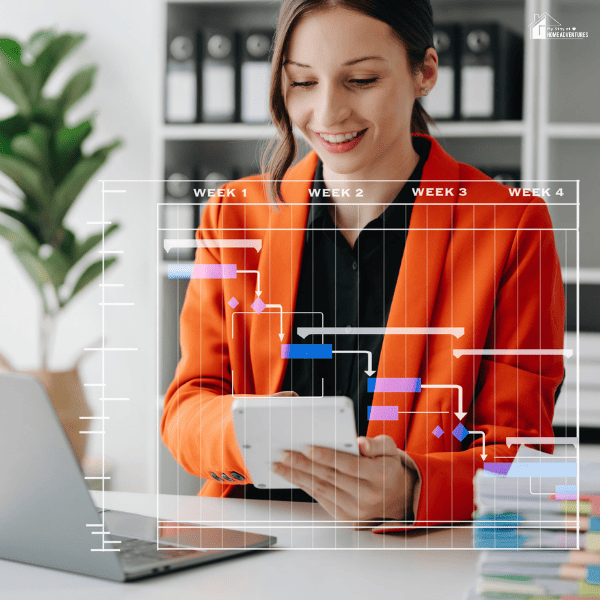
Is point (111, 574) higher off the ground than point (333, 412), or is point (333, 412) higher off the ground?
point (333, 412)

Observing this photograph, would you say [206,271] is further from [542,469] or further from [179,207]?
[179,207]

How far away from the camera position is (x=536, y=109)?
1.68 metres

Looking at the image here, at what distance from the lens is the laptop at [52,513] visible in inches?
25.7

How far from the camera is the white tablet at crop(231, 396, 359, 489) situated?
649 millimetres

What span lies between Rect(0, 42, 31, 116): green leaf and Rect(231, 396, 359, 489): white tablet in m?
1.56

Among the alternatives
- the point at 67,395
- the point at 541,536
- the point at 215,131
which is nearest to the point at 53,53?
the point at 215,131

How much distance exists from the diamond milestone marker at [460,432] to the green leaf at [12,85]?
1.56 meters

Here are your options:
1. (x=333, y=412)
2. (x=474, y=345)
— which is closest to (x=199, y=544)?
(x=333, y=412)

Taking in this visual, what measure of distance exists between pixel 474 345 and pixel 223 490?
1.33 ft

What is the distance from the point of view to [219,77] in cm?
174

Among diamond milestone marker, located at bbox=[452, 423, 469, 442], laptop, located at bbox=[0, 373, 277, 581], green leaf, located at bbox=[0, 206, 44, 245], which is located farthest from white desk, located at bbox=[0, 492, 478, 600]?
green leaf, located at bbox=[0, 206, 44, 245]

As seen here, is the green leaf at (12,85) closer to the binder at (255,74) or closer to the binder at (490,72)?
the binder at (255,74)

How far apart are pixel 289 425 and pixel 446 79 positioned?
47.8 inches

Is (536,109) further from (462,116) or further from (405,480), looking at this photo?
(405,480)
